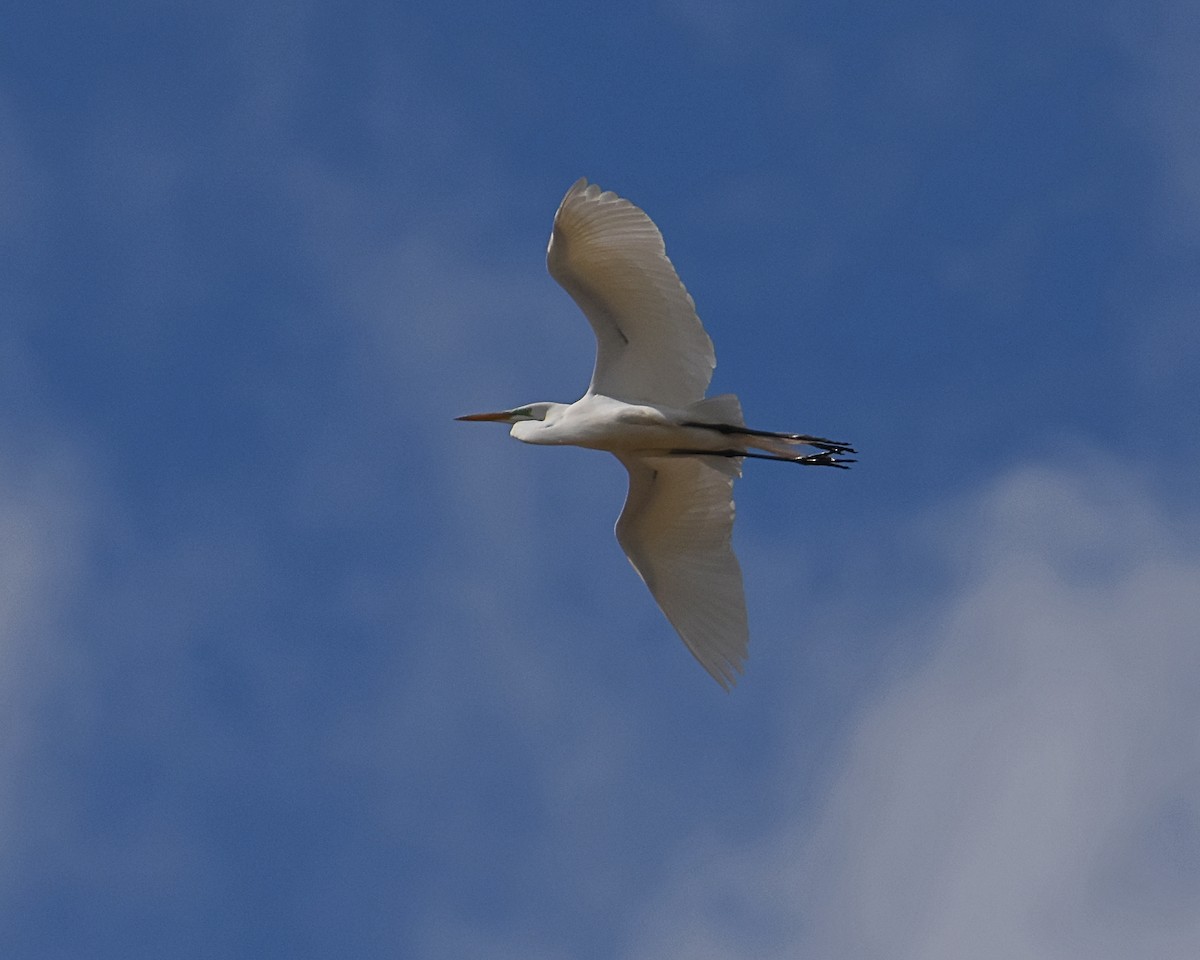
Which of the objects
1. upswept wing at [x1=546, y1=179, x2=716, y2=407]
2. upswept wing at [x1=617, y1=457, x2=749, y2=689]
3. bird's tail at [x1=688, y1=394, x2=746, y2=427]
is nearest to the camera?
upswept wing at [x1=546, y1=179, x2=716, y2=407]

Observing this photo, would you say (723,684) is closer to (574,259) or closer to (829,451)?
(829,451)

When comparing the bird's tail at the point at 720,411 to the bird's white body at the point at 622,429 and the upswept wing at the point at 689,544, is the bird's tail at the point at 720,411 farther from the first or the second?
the upswept wing at the point at 689,544

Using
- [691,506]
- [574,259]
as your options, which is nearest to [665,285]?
[574,259]

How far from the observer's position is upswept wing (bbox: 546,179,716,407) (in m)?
13.4

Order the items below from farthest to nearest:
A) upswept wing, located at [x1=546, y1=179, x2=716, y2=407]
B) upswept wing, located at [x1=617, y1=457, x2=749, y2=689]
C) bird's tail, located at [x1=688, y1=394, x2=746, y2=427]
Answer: upswept wing, located at [x1=617, y1=457, x2=749, y2=689] → bird's tail, located at [x1=688, y1=394, x2=746, y2=427] → upswept wing, located at [x1=546, y1=179, x2=716, y2=407]

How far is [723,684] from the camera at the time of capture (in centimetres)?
1405

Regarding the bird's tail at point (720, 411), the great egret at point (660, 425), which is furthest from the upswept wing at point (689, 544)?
the bird's tail at point (720, 411)

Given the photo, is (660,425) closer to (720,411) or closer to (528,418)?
(720,411)

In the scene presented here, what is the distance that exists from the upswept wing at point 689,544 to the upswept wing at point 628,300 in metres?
0.58

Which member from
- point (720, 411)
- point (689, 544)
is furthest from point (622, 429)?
point (689, 544)

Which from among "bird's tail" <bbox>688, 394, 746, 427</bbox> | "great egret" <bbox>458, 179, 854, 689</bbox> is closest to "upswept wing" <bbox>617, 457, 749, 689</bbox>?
"great egret" <bbox>458, 179, 854, 689</bbox>

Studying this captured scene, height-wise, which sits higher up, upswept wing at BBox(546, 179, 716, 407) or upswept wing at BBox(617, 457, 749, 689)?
upswept wing at BBox(546, 179, 716, 407)

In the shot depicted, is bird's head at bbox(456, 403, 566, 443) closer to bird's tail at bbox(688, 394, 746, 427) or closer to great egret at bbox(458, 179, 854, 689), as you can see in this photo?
great egret at bbox(458, 179, 854, 689)

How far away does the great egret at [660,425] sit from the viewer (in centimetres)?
1355
